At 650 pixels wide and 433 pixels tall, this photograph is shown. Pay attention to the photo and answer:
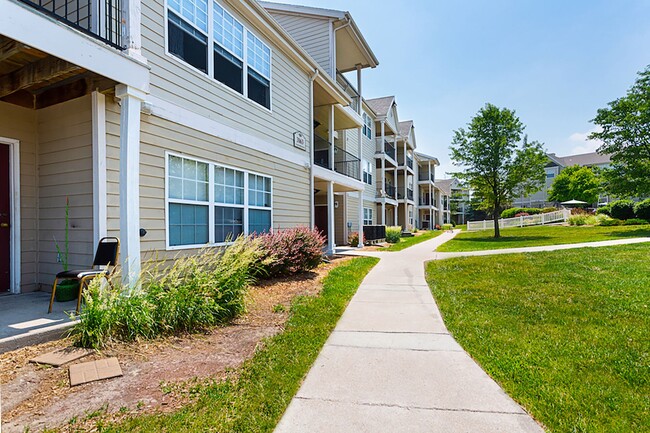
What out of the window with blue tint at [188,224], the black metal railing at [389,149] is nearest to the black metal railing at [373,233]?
the black metal railing at [389,149]

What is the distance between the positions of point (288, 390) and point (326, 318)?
7.23 feet

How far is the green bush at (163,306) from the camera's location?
3803mm

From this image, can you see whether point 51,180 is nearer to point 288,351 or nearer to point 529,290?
point 288,351

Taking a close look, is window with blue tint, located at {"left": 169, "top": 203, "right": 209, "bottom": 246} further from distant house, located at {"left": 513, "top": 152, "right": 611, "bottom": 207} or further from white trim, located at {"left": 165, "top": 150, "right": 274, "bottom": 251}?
distant house, located at {"left": 513, "top": 152, "right": 611, "bottom": 207}

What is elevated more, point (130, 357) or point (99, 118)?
point (99, 118)

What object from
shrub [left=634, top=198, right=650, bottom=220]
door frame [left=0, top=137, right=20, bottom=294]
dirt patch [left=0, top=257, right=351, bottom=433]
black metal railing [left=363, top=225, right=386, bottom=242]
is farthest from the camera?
shrub [left=634, top=198, right=650, bottom=220]

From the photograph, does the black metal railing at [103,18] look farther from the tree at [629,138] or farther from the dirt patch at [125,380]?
the tree at [629,138]

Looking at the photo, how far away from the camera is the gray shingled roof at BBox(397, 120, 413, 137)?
30.9m

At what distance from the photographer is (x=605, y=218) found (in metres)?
24.7

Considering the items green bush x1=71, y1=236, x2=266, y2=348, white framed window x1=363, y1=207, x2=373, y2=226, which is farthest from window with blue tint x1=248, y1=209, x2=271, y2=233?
white framed window x1=363, y1=207, x2=373, y2=226

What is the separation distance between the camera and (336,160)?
52.0 ft

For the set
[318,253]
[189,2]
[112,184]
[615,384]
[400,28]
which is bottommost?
[615,384]

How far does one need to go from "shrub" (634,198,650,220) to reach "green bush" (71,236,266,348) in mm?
30689

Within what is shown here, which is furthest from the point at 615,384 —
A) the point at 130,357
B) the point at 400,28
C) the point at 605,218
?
the point at 605,218
